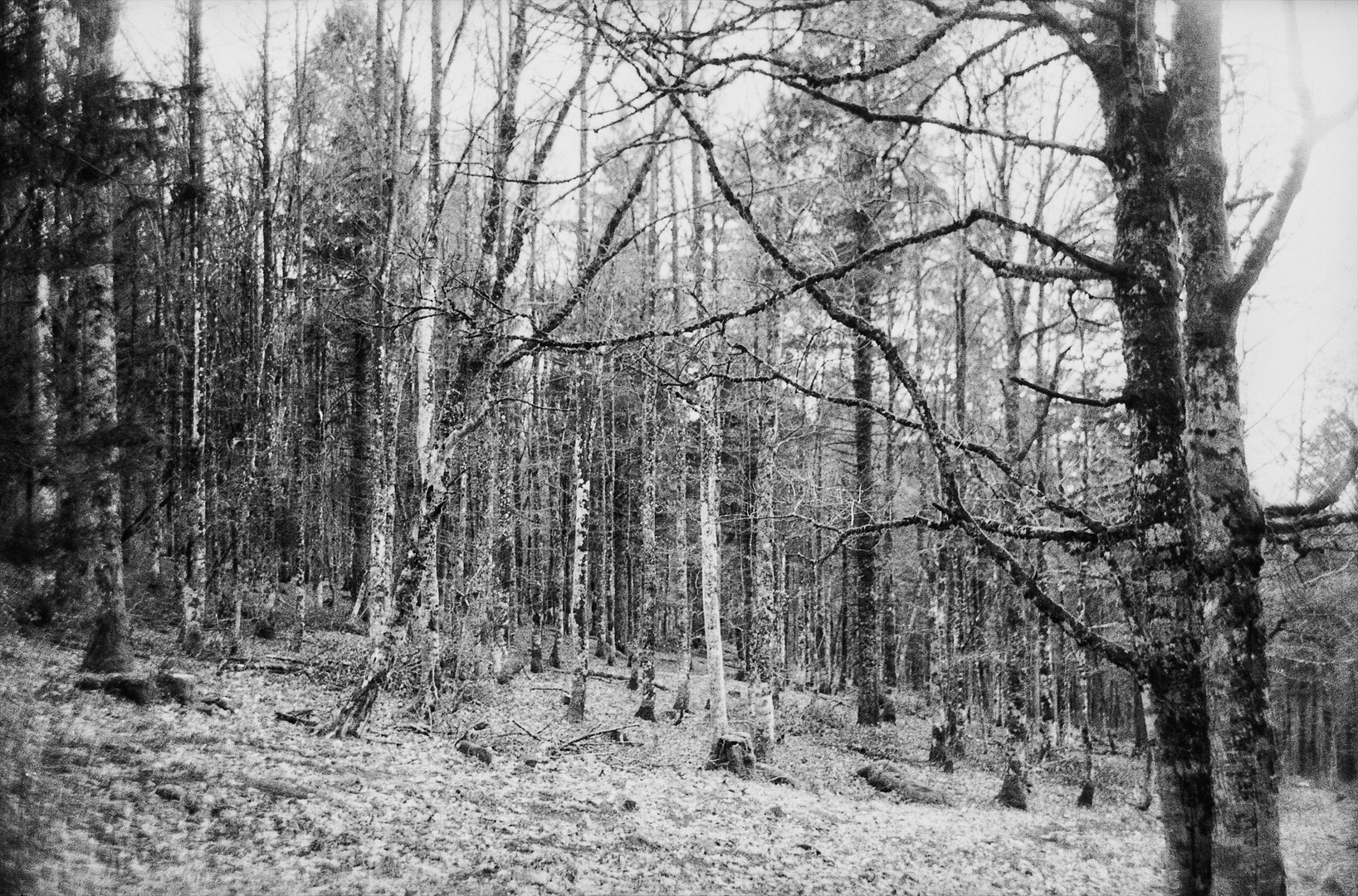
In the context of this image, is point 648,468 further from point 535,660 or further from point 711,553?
point 711,553

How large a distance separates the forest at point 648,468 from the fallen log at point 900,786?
9 centimetres

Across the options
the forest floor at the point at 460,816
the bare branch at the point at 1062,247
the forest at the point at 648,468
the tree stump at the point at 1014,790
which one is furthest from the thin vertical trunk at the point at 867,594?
the bare branch at the point at 1062,247

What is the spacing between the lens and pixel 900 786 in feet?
40.1

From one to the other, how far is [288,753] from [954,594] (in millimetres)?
14241

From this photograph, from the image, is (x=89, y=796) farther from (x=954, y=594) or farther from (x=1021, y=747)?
(x=954, y=594)

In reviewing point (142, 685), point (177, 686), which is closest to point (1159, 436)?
point (142, 685)

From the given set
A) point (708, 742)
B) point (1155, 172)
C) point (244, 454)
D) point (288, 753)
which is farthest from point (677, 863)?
point (244, 454)

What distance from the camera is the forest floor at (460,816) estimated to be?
5.10m

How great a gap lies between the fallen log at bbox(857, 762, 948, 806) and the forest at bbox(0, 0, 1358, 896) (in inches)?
3.4

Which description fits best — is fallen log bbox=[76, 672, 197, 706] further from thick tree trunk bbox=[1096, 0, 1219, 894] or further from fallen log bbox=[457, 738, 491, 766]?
thick tree trunk bbox=[1096, 0, 1219, 894]

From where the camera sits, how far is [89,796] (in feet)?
17.7

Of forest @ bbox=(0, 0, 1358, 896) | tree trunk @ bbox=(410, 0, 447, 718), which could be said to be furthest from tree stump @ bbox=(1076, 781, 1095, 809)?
tree trunk @ bbox=(410, 0, 447, 718)

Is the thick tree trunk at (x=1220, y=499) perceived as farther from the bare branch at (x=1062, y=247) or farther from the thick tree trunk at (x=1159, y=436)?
the bare branch at (x=1062, y=247)

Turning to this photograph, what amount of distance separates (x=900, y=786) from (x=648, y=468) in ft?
39.5
